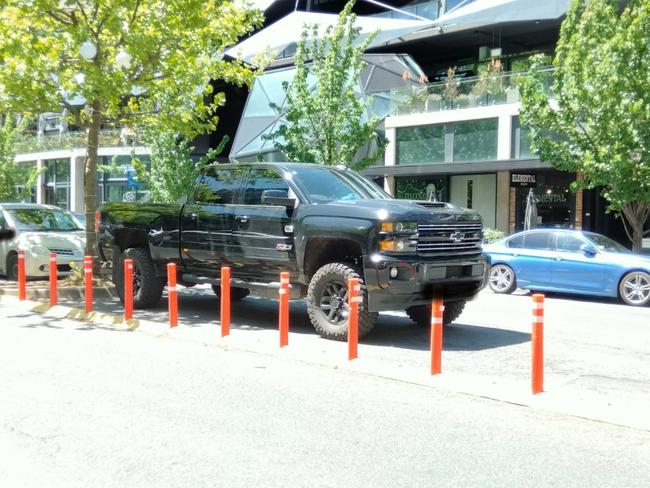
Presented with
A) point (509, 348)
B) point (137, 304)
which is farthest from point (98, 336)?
point (509, 348)

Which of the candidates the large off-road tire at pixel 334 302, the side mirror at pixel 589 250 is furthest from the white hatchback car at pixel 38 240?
the side mirror at pixel 589 250

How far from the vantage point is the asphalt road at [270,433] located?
4.40m

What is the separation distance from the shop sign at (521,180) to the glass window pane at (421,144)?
288 cm

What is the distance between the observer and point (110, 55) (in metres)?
13.4

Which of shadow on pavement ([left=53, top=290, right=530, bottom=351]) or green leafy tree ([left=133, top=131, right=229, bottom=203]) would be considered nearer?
shadow on pavement ([left=53, top=290, right=530, bottom=351])

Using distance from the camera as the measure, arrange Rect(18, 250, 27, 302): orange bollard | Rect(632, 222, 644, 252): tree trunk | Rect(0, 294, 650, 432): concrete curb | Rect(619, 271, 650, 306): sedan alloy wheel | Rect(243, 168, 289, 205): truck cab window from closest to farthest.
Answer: Rect(0, 294, 650, 432): concrete curb
Rect(243, 168, 289, 205): truck cab window
Rect(18, 250, 27, 302): orange bollard
Rect(619, 271, 650, 306): sedan alloy wheel
Rect(632, 222, 644, 252): tree trunk

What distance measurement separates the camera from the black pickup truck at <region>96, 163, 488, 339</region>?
800 centimetres

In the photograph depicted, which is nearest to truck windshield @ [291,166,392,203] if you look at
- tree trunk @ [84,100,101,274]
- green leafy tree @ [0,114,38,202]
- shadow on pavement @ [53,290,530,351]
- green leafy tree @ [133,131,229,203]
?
shadow on pavement @ [53,290,530,351]

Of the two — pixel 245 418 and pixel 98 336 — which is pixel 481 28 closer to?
pixel 98 336

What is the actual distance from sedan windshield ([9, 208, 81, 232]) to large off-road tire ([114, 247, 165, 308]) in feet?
15.3

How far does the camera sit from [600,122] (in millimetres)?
16031

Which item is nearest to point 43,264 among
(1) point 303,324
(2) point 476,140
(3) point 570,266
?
(1) point 303,324

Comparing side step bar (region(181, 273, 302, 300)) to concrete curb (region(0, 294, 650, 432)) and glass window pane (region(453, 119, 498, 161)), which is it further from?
glass window pane (region(453, 119, 498, 161))

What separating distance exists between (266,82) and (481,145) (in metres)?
12.1
